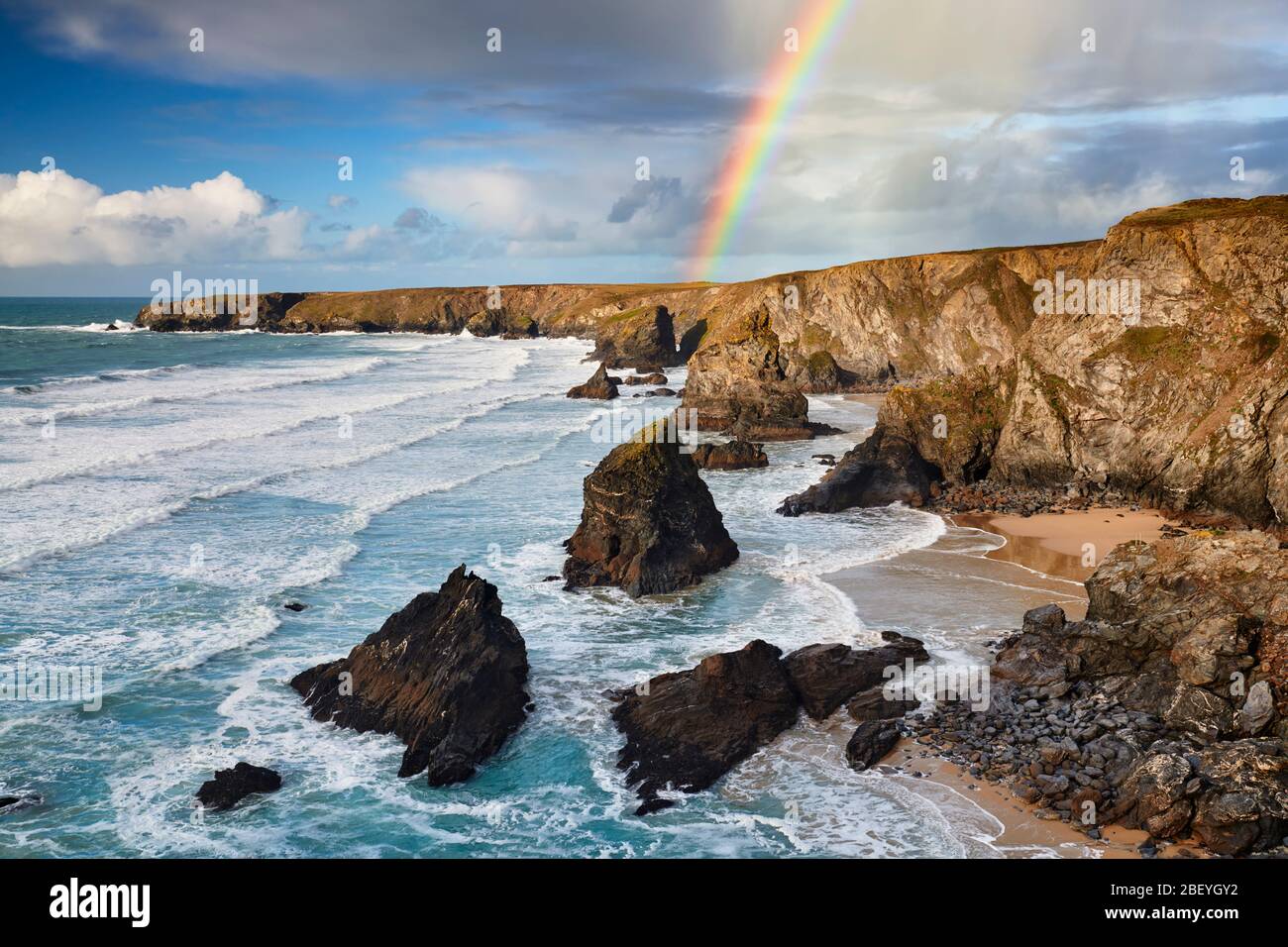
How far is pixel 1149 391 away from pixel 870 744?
2814 centimetres

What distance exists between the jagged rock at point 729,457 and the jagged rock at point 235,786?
34.7 m

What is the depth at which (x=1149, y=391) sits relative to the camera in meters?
39.9

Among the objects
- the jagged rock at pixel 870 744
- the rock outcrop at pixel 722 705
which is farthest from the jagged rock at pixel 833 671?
the jagged rock at pixel 870 744

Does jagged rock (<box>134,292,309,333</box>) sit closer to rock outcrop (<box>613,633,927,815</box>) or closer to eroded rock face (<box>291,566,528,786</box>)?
eroded rock face (<box>291,566,528,786</box>)

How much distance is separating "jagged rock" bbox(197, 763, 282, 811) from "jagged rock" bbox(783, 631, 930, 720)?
35.6 feet

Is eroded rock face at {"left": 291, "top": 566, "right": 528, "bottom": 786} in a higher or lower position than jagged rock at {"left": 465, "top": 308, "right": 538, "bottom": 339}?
lower

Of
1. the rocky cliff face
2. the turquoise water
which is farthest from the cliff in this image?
the turquoise water

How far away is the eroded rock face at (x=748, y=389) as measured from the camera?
6266cm

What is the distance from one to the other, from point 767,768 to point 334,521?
2531cm

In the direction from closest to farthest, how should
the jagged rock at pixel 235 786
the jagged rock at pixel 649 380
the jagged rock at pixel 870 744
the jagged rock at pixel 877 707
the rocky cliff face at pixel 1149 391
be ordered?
the jagged rock at pixel 235 786, the jagged rock at pixel 870 744, the jagged rock at pixel 877 707, the rocky cliff face at pixel 1149 391, the jagged rock at pixel 649 380

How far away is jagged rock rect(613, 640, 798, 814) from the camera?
60.2 ft

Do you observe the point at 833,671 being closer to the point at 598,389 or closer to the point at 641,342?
the point at 598,389

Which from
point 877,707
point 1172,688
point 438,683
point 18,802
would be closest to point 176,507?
point 18,802

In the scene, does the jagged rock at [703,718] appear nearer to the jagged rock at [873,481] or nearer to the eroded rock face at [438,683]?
the eroded rock face at [438,683]
